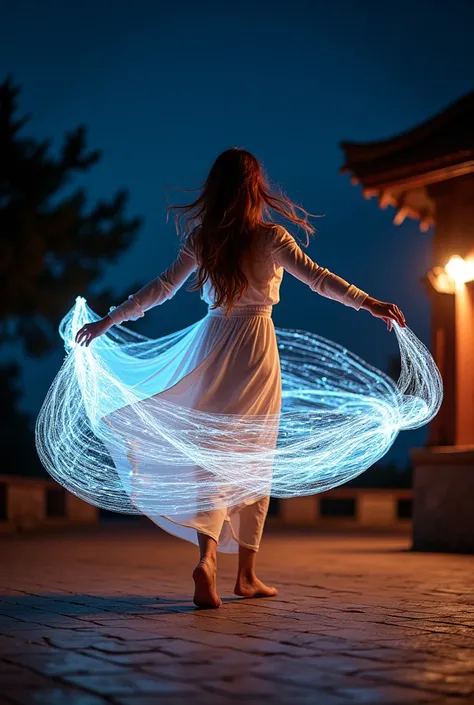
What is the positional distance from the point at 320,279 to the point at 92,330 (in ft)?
4.25

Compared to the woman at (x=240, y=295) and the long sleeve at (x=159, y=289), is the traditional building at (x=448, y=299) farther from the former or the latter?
the long sleeve at (x=159, y=289)

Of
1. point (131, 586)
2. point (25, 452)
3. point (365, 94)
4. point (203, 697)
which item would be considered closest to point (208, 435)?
point (131, 586)

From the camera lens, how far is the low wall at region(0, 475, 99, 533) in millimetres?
13492

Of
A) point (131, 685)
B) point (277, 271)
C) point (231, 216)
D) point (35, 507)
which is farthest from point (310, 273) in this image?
point (35, 507)

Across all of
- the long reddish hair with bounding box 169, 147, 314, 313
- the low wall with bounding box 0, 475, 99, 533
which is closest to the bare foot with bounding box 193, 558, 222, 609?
the long reddish hair with bounding box 169, 147, 314, 313

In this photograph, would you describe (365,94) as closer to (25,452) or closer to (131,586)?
(25,452)

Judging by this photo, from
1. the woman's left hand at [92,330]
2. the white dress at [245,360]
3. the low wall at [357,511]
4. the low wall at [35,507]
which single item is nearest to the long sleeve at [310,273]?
the white dress at [245,360]

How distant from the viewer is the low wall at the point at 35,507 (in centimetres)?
1349

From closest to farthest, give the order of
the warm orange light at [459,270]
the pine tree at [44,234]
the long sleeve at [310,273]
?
1. the long sleeve at [310,273]
2. the warm orange light at [459,270]
3. the pine tree at [44,234]

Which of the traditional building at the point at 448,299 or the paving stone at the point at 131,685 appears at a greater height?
the traditional building at the point at 448,299

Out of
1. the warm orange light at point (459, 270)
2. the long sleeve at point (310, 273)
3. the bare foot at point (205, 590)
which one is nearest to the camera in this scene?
the bare foot at point (205, 590)

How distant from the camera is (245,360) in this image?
532 cm

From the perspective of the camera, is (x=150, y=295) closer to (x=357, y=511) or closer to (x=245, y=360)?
(x=245, y=360)

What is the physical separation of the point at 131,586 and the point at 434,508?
4.85m
